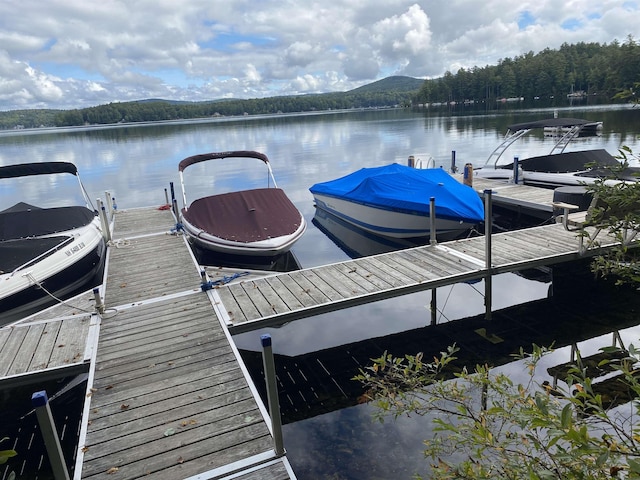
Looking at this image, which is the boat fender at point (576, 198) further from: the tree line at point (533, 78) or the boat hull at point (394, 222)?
the tree line at point (533, 78)

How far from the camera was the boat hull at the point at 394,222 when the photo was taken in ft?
41.5

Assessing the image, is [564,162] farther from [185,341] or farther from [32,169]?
[32,169]

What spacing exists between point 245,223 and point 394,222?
4697 mm

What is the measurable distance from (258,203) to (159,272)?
3929 millimetres

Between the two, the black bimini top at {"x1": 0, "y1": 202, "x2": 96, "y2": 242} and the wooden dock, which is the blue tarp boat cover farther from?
the black bimini top at {"x1": 0, "y1": 202, "x2": 96, "y2": 242}

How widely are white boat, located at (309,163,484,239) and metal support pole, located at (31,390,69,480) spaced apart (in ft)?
34.2

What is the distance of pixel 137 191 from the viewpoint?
27391 millimetres

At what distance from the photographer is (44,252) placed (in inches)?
385

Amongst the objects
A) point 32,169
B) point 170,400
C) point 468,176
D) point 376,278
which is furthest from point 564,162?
point 32,169

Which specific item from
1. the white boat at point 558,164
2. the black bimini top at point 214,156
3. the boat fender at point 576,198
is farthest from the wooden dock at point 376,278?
the black bimini top at point 214,156

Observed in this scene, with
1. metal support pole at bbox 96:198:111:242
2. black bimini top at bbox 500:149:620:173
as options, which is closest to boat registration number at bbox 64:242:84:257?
metal support pole at bbox 96:198:111:242

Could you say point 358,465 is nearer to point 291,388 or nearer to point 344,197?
point 291,388

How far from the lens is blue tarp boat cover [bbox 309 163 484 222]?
1248 cm

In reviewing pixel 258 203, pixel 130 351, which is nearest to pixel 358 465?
pixel 130 351
